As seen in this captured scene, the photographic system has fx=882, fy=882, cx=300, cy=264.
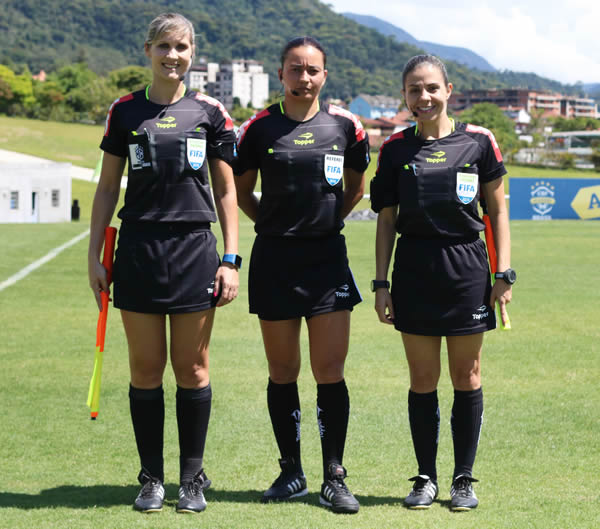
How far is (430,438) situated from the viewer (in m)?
4.14

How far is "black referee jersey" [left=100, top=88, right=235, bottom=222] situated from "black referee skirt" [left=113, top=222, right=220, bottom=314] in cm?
7

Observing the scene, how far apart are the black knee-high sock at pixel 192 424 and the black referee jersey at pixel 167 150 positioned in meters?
0.83

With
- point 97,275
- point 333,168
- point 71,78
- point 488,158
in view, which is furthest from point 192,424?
point 71,78

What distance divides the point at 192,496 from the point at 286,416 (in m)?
0.61

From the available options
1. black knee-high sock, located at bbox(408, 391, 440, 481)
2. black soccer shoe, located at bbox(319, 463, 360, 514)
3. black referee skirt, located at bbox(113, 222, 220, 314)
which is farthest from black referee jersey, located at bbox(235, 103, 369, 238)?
black soccer shoe, located at bbox(319, 463, 360, 514)

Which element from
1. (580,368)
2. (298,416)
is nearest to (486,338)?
(580,368)

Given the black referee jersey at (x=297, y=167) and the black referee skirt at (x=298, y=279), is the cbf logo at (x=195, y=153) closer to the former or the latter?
the black referee jersey at (x=297, y=167)

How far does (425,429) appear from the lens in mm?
4133

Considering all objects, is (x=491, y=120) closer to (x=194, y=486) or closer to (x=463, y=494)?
(x=463, y=494)

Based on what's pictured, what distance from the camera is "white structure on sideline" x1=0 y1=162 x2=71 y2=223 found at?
41.4 metres

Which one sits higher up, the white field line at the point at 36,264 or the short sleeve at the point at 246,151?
the short sleeve at the point at 246,151

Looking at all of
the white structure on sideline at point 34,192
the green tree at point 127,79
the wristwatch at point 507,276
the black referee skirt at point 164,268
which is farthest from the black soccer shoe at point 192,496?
the green tree at point 127,79

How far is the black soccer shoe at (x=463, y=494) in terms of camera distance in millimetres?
4008

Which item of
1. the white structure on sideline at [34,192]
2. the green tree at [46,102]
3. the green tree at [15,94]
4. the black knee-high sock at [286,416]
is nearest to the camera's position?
the black knee-high sock at [286,416]
